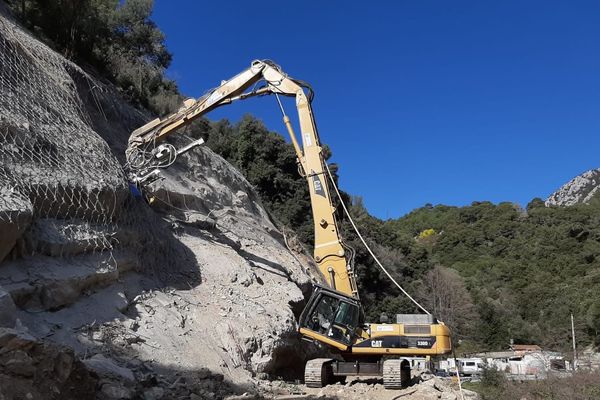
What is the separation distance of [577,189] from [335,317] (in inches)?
4119

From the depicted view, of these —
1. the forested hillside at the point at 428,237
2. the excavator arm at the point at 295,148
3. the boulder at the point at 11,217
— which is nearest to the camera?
the boulder at the point at 11,217

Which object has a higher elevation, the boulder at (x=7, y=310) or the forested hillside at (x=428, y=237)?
the forested hillside at (x=428, y=237)

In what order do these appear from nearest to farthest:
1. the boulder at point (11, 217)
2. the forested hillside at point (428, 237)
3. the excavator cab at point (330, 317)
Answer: the boulder at point (11, 217) < the excavator cab at point (330, 317) < the forested hillside at point (428, 237)

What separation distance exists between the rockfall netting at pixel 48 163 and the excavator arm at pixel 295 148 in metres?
1.81

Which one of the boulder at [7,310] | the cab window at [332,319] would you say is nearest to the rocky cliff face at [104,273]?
the boulder at [7,310]

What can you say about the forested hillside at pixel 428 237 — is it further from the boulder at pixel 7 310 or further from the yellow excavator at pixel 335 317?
the boulder at pixel 7 310

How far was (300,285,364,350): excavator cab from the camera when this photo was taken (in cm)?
1210

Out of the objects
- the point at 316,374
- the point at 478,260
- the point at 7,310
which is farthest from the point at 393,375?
the point at 478,260

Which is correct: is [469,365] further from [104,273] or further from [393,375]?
[104,273]

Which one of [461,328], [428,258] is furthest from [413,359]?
[428,258]

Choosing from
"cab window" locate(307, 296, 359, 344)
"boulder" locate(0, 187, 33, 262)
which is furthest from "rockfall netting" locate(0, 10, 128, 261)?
"cab window" locate(307, 296, 359, 344)

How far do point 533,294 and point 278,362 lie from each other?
41.7 metres

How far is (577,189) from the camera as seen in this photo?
10481 cm

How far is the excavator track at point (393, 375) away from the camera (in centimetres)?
1147
